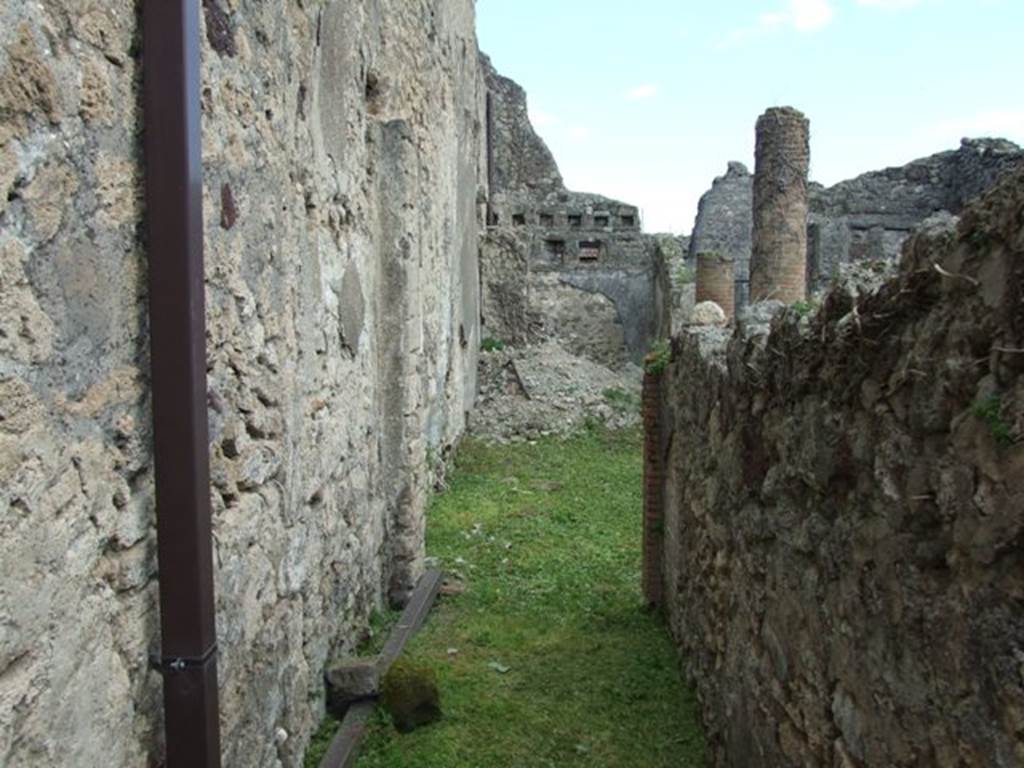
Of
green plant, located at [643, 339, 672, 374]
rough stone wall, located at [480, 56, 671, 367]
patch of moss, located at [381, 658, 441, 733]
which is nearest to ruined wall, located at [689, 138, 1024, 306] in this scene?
rough stone wall, located at [480, 56, 671, 367]

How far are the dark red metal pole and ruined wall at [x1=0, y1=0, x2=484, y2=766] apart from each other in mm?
40

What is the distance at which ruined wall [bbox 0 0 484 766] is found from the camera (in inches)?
60.1

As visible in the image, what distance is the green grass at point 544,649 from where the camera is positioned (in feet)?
12.3

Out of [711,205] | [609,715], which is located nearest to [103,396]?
[609,715]

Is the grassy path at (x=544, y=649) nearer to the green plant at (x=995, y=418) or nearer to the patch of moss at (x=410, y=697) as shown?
the patch of moss at (x=410, y=697)

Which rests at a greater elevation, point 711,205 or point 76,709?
point 711,205

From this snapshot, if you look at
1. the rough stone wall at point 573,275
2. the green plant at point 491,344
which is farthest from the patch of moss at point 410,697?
the rough stone wall at point 573,275

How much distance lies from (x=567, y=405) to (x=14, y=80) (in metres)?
11.3

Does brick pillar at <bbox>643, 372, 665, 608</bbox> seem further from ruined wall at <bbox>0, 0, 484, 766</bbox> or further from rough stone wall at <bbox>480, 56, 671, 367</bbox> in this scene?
rough stone wall at <bbox>480, 56, 671, 367</bbox>

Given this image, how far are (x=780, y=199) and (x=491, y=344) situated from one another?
18.4 ft

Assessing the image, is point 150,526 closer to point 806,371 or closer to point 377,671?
point 806,371

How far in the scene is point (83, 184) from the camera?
1.70 meters

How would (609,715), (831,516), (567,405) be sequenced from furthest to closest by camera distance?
(567,405), (609,715), (831,516)

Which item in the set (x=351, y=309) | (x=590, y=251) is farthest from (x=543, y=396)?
(x=351, y=309)
